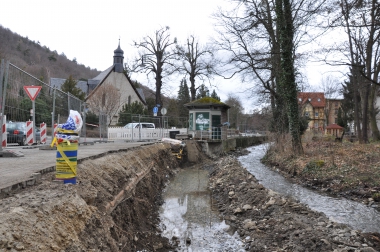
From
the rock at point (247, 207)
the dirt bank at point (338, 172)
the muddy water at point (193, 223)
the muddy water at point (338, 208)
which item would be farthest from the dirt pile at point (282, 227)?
the dirt bank at point (338, 172)

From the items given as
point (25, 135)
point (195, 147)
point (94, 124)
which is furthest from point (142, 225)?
point (195, 147)

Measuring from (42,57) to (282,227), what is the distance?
92.7m

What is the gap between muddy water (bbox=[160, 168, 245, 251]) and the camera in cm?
651

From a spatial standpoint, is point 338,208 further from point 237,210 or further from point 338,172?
point 338,172

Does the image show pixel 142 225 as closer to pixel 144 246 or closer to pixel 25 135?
pixel 144 246

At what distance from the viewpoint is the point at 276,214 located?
755 cm

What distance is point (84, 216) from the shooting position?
4246 millimetres

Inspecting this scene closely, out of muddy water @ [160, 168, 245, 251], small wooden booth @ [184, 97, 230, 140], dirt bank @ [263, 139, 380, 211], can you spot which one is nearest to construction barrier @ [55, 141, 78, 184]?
muddy water @ [160, 168, 245, 251]

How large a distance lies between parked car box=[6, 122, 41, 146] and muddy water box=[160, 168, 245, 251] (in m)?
5.17

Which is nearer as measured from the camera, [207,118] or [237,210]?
[237,210]

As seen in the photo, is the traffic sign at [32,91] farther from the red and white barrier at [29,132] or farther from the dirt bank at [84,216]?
the dirt bank at [84,216]

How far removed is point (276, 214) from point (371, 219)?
2253 millimetres

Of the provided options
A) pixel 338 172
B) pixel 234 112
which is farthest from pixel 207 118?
pixel 234 112

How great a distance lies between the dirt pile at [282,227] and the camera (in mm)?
5602
